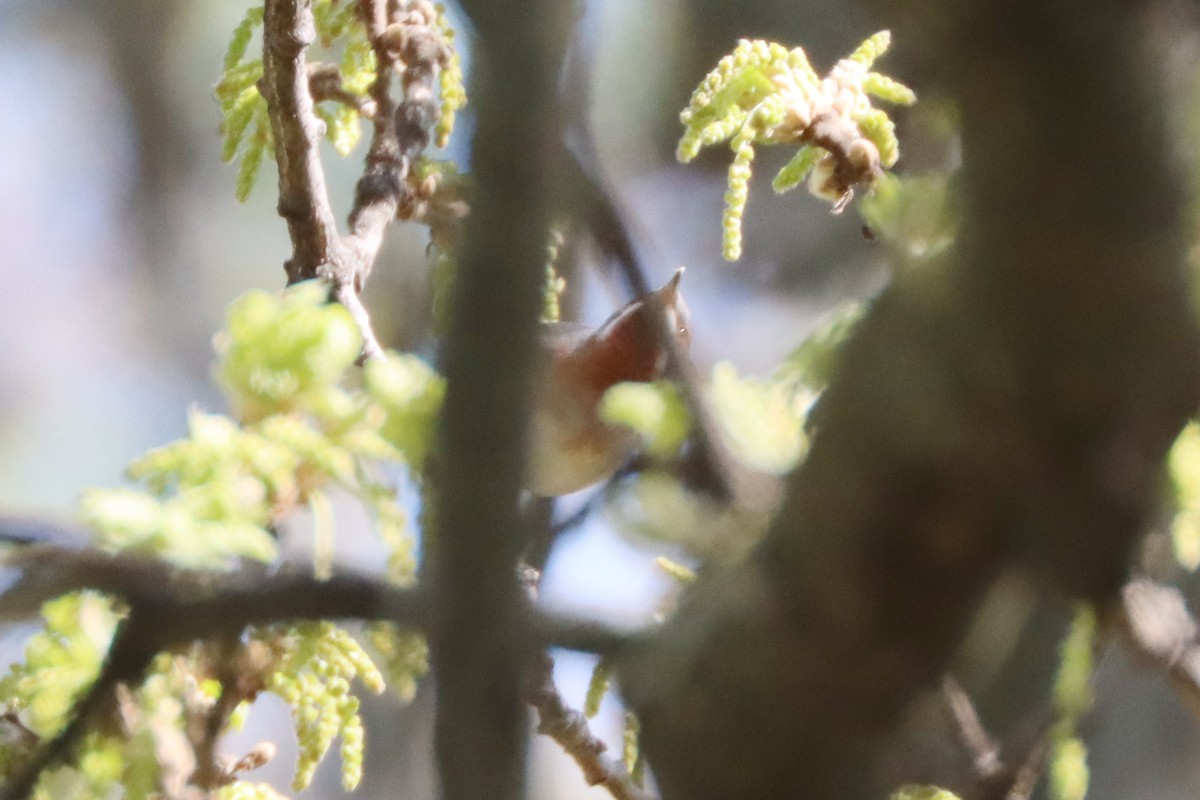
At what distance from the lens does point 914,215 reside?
0.32 metres

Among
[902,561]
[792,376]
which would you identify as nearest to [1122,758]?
[792,376]

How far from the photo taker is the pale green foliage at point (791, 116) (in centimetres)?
43

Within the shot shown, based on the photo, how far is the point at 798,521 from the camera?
264 millimetres

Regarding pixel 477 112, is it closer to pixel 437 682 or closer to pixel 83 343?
pixel 437 682

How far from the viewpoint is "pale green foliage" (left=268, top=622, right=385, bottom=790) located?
40 cm

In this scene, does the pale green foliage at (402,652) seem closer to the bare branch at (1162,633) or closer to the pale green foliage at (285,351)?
the pale green foliage at (285,351)

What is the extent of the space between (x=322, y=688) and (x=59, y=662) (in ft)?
0.30

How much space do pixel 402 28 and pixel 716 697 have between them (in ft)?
1.31

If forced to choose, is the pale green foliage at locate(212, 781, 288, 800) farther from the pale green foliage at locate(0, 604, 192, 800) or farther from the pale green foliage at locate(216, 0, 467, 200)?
the pale green foliage at locate(216, 0, 467, 200)

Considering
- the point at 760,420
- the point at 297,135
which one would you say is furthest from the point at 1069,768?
the point at 297,135

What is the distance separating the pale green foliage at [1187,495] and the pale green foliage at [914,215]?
0.09 meters

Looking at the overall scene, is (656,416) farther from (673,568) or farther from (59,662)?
(59,662)

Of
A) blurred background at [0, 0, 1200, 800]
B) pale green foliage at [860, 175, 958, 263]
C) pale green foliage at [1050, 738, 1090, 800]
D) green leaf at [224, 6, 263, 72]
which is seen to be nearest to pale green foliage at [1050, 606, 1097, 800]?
pale green foliage at [1050, 738, 1090, 800]

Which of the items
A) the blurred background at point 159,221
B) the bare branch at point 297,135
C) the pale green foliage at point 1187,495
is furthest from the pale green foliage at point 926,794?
the blurred background at point 159,221
